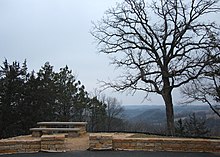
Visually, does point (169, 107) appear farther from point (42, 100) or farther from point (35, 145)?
point (35, 145)

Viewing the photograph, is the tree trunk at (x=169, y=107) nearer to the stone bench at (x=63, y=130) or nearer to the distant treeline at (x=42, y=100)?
the stone bench at (x=63, y=130)

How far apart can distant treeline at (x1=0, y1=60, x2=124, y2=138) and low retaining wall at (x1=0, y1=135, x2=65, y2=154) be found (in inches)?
314

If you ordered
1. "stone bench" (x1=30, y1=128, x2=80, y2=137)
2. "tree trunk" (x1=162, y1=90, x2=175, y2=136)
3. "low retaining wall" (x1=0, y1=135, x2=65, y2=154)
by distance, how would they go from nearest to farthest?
"low retaining wall" (x1=0, y1=135, x2=65, y2=154) → "stone bench" (x1=30, y1=128, x2=80, y2=137) → "tree trunk" (x1=162, y1=90, x2=175, y2=136)

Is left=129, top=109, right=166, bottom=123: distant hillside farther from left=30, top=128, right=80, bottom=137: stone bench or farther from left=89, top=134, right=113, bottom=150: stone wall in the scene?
left=89, top=134, right=113, bottom=150: stone wall

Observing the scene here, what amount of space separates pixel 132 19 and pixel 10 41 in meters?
7.69

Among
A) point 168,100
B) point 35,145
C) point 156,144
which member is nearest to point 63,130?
point 35,145

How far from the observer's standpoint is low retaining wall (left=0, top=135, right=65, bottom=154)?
6.70m

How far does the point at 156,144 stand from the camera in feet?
22.0

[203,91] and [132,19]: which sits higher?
[132,19]

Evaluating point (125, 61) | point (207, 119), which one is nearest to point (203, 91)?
point (207, 119)

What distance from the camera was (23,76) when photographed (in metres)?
16.7

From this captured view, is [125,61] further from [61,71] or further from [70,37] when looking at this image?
[61,71]

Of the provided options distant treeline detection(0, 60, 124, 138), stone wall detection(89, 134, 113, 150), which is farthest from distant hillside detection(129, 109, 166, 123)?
stone wall detection(89, 134, 113, 150)

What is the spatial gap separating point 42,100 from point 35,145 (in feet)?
32.6
